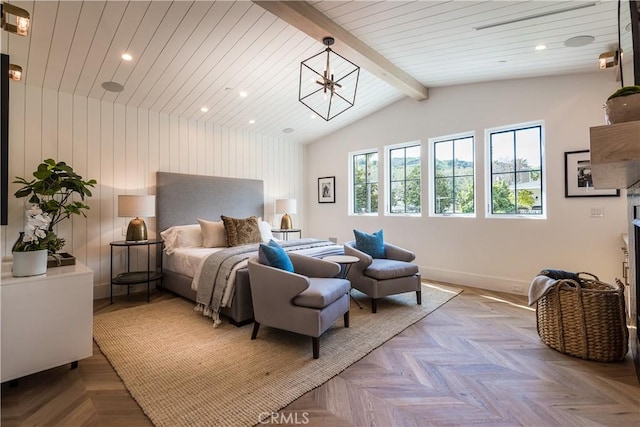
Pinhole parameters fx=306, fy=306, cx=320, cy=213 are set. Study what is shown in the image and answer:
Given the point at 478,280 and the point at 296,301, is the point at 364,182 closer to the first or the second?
the point at 478,280

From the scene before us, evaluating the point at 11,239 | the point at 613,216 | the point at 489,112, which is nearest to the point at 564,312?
the point at 613,216

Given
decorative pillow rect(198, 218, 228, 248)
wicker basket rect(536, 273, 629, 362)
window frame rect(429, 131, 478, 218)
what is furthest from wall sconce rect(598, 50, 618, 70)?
decorative pillow rect(198, 218, 228, 248)

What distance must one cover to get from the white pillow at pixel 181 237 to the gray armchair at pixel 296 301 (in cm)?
176

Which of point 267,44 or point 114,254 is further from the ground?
point 267,44

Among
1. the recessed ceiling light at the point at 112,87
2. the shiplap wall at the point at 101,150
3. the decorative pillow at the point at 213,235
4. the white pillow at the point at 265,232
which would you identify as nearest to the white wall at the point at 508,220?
the white pillow at the point at 265,232

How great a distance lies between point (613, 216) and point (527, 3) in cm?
260

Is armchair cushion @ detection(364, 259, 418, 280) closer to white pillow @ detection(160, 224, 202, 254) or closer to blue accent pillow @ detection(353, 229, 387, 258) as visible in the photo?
blue accent pillow @ detection(353, 229, 387, 258)

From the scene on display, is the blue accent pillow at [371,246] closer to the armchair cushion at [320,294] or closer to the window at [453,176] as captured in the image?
the armchair cushion at [320,294]

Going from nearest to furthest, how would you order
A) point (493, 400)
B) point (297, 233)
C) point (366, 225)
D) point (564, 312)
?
point (493, 400)
point (564, 312)
point (366, 225)
point (297, 233)

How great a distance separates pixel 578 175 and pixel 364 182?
125 inches

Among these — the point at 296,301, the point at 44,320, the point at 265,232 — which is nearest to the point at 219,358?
the point at 296,301

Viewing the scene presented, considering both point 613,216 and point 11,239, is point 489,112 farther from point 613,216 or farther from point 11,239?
point 11,239

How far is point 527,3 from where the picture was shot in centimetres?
256

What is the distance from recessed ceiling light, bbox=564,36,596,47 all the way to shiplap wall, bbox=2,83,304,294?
4.66 meters
